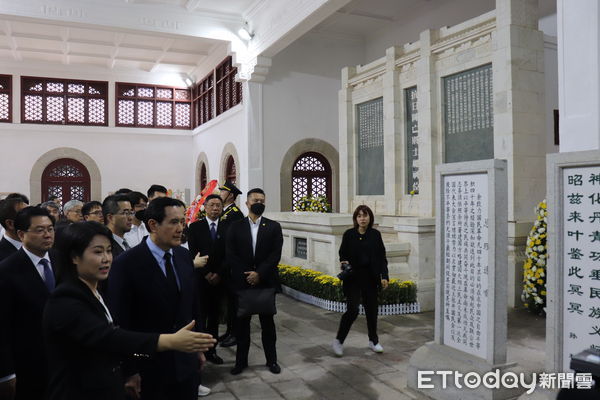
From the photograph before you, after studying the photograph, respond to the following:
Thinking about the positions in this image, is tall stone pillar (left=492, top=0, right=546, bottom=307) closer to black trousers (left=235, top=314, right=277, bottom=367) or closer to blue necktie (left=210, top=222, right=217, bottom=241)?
black trousers (left=235, top=314, right=277, bottom=367)

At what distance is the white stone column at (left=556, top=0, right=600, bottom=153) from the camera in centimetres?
402

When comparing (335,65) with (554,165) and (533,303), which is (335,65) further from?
(554,165)

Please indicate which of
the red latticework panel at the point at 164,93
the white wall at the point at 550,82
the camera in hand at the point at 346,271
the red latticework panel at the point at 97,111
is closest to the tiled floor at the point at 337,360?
the camera in hand at the point at 346,271

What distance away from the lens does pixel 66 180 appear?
14.2m

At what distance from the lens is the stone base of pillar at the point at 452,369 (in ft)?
10.9

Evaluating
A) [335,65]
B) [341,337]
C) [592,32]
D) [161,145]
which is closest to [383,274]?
[341,337]

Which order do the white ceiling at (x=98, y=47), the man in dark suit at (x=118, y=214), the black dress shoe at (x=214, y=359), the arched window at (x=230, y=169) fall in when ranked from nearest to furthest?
the man in dark suit at (x=118, y=214), the black dress shoe at (x=214, y=359), the white ceiling at (x=98, y=47), the arched window at (x=230, y=169)

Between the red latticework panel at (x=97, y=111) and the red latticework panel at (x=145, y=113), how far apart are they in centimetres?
100

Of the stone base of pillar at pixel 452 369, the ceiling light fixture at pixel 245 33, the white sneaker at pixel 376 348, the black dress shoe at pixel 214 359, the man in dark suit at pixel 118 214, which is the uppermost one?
the ceiling light fixture at pixel 245 33

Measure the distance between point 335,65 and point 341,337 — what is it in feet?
28.7

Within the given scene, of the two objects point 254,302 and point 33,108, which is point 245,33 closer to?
point 33,108

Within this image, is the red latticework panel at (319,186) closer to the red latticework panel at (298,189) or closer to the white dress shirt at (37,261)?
the red latticework panel at (298,189)

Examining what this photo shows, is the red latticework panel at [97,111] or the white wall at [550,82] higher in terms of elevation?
the red latticework panel at [97,111]

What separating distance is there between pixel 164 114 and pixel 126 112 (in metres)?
1.13
